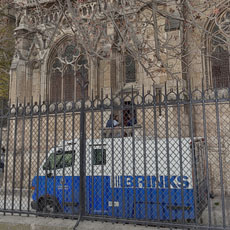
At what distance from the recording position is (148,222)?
3551mm

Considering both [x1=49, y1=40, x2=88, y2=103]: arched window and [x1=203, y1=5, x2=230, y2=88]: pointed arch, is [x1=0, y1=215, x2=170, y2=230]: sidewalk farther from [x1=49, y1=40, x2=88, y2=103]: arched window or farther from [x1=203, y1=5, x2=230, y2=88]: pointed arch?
[x1=49, y1=40, x2=88, y2=103]: arched window

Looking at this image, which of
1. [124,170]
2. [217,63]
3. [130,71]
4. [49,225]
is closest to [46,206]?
[49,225]

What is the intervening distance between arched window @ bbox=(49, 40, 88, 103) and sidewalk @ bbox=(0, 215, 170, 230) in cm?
933

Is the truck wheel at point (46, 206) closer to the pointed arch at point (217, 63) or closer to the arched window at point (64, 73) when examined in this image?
the arched window at point (64, 73)

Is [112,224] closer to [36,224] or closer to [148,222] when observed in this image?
[148,222]

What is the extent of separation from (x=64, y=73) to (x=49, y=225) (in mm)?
10608

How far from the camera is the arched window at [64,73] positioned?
522 inches

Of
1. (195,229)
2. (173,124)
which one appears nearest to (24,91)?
(173,124)

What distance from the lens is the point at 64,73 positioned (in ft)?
44.6

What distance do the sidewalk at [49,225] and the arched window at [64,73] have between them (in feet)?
30.6

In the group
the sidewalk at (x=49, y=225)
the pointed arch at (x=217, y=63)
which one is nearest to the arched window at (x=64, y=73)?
the pointed arch at (x=217, y=63)

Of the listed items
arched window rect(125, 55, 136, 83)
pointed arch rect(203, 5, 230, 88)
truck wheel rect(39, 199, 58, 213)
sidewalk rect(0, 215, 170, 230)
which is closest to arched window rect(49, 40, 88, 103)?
arched window rect(125, 55, 136, 83)

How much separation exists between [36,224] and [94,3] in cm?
1100

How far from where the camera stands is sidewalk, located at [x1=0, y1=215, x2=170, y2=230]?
146 inches
